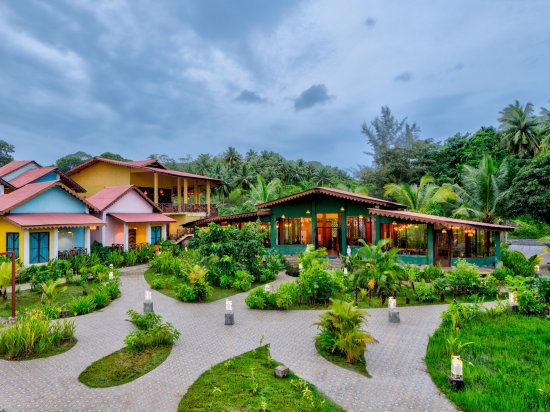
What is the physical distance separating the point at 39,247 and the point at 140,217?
6.45 m

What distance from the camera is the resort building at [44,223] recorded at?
1705 centimetres

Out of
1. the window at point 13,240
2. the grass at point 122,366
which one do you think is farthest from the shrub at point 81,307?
the window at point 13,240

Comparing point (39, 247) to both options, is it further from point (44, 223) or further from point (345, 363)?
point (345, 363)

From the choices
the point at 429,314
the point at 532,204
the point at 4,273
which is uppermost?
the point at 532,204

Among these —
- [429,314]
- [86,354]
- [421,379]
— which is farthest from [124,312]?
[429,314]

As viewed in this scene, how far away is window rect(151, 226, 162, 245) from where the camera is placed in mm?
24969

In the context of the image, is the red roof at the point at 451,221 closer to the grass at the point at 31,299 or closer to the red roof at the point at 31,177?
the grass at the point at 31,299

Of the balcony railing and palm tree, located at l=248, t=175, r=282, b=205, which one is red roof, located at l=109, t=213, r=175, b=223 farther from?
palm tree, located at l=248, t=175, r=282, b=205

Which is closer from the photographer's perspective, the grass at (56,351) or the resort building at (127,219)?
the grass at (56,351)

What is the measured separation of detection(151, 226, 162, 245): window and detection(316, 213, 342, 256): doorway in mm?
11900

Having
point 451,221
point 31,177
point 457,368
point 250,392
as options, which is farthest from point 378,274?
point 31,177

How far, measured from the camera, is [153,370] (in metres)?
6.96

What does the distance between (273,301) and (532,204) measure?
2169 cm

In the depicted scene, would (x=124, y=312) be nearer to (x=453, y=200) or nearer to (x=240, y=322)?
(x=240, y=322)
